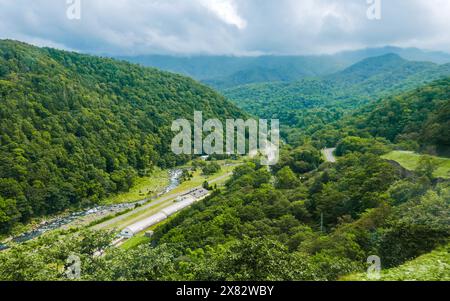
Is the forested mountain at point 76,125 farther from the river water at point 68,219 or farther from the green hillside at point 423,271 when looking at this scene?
the green hillside at point 423,271

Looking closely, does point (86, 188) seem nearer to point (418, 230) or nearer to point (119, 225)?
point (119, 225)

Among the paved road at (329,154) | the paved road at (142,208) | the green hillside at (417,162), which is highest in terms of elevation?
the green hillside at (417,162)

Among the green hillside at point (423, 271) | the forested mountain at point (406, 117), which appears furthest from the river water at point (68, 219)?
the green hillside at point (423, 271)

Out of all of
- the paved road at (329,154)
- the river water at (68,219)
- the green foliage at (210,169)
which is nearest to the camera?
the river water at (68,219)

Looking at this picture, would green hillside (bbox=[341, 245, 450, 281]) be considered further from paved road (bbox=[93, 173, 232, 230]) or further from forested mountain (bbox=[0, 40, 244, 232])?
forested mountain (bbox=[0, 40, 244, 232])

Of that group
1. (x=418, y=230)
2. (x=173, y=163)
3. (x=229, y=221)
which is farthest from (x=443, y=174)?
(x=173, y=163)

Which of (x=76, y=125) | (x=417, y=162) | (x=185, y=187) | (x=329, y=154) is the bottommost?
(x=185, y=187)

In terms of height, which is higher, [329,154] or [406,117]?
[406,117]

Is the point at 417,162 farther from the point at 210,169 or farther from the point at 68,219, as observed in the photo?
the point at 210,169

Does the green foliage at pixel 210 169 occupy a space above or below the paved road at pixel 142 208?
above

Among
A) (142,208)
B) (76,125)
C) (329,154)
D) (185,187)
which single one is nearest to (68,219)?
(142,208)
